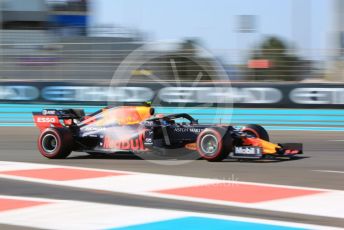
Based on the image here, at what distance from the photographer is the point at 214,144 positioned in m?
9.02

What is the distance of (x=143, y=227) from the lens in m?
5.14

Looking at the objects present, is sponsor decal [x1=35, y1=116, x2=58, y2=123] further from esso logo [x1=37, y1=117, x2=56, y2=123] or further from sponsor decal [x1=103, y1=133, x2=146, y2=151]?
sponsor decal [x1=103, y1=133, x2=146, y2=151]

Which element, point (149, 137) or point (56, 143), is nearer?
point (149, 137)

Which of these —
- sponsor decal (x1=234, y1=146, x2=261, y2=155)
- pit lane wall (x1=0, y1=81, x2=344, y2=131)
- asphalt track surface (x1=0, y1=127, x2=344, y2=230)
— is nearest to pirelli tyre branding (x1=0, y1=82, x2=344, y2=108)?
pit lane wall (x1=0, y1=81, x2=344, y2=131)

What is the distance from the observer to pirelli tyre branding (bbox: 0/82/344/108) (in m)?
16.2

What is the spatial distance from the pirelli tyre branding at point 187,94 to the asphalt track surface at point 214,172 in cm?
334

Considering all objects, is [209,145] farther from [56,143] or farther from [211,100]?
[211,100]

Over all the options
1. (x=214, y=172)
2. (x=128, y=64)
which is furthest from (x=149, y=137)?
(x=128, y=64)

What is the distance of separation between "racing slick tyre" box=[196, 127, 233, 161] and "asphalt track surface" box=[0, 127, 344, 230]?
0.13 meters

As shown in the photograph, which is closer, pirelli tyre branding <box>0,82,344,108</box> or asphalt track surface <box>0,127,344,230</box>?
asphalt track surface <box>0,127,344,230</box>

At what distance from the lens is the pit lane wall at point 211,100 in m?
16.2

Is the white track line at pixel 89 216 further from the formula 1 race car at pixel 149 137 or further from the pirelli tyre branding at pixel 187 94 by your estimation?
the pirelli tyre branding at pixel 187 94

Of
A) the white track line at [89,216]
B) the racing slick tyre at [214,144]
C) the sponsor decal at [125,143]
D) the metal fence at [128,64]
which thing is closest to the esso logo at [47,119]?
the sponsor decal at [125,143]

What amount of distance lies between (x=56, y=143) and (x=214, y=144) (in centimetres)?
252
